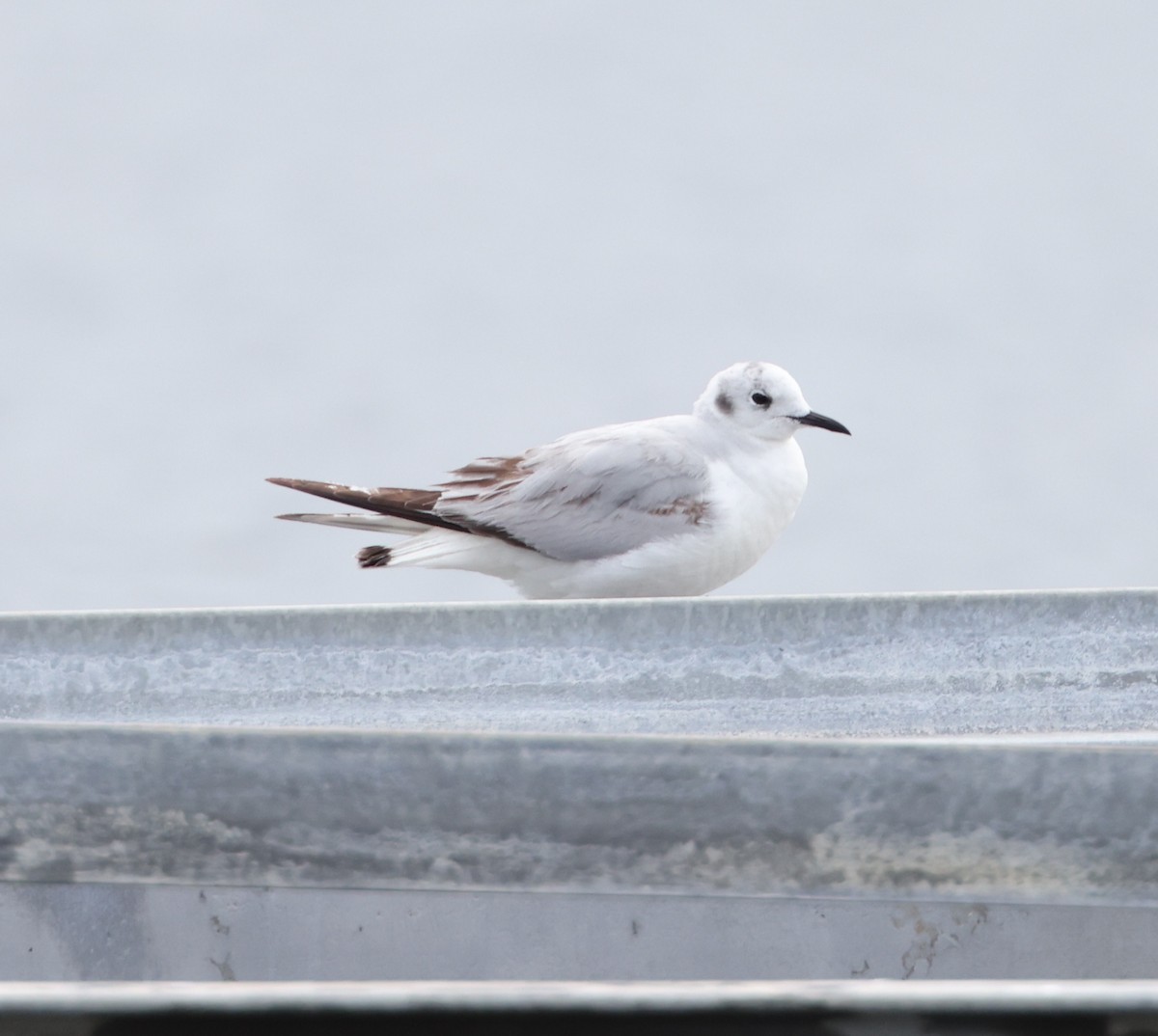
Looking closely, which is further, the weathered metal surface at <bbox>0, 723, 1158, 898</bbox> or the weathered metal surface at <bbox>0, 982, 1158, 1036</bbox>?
the weathered metal surface at <bbox>0, 723, 1158, 898</bbox>

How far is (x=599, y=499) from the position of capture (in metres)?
3.10

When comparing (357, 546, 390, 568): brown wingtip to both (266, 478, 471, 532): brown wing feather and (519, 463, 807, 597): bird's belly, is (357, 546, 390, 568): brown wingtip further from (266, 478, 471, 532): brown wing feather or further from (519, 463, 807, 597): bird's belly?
(519, 463, 807, 597): bird's belly

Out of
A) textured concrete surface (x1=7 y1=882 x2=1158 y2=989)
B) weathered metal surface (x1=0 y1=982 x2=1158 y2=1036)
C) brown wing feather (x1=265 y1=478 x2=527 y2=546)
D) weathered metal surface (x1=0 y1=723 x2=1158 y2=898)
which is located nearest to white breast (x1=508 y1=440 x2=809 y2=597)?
brown wing feather (x1=265 y1=478 x2=527 y2=546)

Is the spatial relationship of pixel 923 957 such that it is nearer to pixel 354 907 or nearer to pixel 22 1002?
pixel 354 907

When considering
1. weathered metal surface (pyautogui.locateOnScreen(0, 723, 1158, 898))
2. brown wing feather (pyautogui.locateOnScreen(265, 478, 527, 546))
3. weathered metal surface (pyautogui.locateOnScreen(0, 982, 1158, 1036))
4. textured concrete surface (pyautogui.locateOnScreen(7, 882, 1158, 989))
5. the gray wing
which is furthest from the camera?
brown wing feather (pyautogui.locateOnScreen(265, 478, 527, 546))

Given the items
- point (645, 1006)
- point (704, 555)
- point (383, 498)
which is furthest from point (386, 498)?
point (645, 1006)

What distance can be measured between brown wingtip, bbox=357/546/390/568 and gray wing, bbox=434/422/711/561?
0.21m

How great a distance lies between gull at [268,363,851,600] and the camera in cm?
309

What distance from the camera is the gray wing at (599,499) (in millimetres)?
3076

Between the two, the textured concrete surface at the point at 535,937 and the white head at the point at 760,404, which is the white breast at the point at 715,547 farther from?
the textured concrete surface at the point at 535,937

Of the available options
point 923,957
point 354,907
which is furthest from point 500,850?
point 923,957

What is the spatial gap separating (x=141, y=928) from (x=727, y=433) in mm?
1764

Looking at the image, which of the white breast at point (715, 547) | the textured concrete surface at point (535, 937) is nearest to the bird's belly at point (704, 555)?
the white breast at point (715, 547)

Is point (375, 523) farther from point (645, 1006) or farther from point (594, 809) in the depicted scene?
point (645, 1006)
